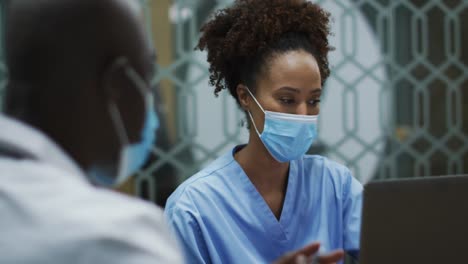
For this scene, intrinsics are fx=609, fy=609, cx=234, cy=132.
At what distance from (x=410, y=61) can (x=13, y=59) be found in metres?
2.09

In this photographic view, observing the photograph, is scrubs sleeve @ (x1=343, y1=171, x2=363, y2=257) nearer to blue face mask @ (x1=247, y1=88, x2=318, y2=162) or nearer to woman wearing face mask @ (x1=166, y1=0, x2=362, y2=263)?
woman wearing face mask @ (x1=166, y1=0, x2=362, y2=263)

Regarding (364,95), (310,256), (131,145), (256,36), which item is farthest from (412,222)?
(364,95)

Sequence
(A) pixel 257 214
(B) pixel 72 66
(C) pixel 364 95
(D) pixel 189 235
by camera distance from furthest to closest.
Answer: (C) pixel 364 95, (A) pixel 257 214, (D) pixel 189 235, (B) pixel 72 66

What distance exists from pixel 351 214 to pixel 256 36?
445mm

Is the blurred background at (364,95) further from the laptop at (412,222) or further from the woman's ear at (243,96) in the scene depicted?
the laptop at (412,222)

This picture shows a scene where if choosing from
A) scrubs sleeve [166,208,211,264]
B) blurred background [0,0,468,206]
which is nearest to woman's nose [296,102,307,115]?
scrubs sleeve [166,208,211,264]

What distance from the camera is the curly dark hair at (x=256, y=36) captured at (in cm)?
135

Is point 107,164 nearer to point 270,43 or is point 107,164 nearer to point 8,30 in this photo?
A: point 8,30

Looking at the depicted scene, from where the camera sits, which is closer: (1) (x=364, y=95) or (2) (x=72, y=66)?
(2) (x=72, y=66)

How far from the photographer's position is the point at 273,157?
54.3 inches

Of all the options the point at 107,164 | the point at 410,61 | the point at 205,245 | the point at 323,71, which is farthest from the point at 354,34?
the point at 107,164

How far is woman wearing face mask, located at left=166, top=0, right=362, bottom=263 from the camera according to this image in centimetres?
127

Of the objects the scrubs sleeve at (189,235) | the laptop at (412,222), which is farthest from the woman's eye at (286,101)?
the laptop at (412,222)

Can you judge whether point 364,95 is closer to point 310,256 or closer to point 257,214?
point 257,214
